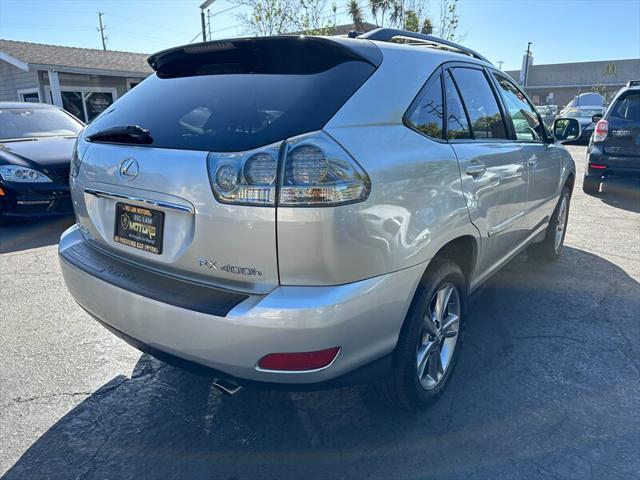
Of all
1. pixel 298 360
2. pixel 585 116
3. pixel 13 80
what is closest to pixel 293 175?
pixel 298 360

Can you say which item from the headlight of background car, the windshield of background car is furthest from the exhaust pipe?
the windshield of background car

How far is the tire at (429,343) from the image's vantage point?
7.20ft

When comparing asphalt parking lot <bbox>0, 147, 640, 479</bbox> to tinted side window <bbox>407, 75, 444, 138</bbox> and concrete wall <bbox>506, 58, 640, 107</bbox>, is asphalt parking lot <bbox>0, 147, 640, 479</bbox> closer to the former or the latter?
tinted side window <bbox>407, 75, 444, 138</bbox>

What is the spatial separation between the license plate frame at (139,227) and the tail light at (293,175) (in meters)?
0.38

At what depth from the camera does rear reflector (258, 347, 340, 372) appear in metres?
1.78

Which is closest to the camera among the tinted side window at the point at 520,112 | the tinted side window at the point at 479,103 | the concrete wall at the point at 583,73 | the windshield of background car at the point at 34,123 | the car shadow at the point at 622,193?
the tinted side window at the point at 479,103

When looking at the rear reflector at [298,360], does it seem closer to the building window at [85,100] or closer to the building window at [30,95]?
the building window at [85,100]

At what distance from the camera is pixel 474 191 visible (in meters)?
2.54

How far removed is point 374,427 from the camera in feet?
7.87

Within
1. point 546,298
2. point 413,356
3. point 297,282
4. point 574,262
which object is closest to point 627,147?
point 574,262

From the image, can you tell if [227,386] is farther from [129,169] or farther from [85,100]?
[85,100]

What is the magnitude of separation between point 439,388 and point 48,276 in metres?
3.76

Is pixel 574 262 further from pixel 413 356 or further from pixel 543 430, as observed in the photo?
pixel 413 356

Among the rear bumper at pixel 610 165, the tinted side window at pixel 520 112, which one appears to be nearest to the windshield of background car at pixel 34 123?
the tinted side window at pixel 520 112
